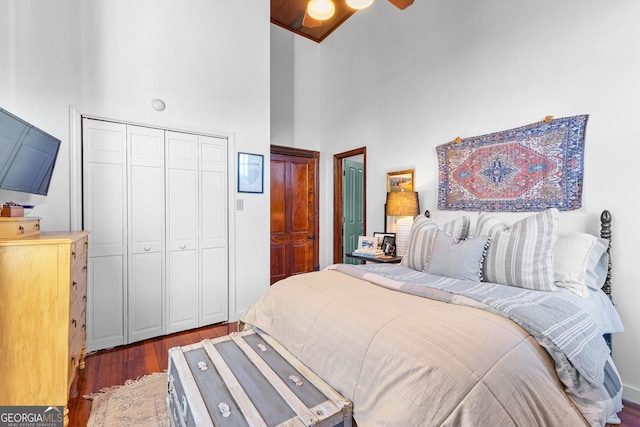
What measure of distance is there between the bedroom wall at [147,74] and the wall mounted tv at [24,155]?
214mm

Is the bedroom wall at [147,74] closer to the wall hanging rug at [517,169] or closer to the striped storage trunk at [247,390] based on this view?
the striped storage trunk at [247,390]

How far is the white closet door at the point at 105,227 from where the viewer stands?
249 cm

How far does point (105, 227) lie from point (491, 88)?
11.7 feet

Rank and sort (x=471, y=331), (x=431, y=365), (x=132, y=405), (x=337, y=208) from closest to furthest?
(x=431, y=365) < (x=471, y=331) < (x=132, y=405) < (x=337, y=208)

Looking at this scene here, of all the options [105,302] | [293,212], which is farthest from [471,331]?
[293,212]

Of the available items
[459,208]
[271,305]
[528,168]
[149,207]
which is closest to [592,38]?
[528,168]

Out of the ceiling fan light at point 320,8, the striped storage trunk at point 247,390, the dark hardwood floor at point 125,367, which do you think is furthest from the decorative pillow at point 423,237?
the ceiling fan light at point 320,8

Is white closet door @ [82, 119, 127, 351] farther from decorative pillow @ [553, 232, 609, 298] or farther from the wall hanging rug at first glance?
decorative pillow @ [553, 232, 609, 298]

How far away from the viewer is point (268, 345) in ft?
5.64

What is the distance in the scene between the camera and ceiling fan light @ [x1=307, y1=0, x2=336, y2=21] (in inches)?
77.9

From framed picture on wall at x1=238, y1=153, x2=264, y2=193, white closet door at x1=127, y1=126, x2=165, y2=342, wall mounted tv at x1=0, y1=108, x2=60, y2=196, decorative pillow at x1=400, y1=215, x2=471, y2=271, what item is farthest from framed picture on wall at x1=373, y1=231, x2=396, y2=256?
wall mounted tv at x1=0, y1=108, x2=60, y2=196

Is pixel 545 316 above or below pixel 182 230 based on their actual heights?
below

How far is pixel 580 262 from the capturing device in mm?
1841

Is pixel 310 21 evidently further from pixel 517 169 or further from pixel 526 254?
pixel 526 254
